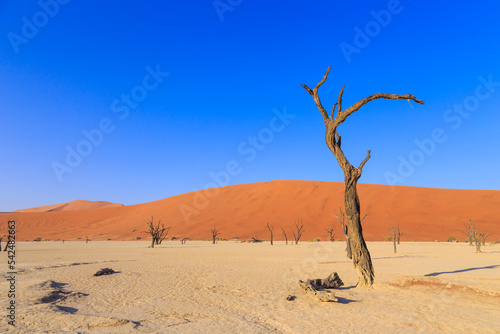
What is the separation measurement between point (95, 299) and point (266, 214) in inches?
2153

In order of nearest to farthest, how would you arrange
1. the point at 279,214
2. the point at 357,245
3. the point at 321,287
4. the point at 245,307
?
the point at 245,307 < the point at 321,287 < the point at 357,245 < the point at 279,214

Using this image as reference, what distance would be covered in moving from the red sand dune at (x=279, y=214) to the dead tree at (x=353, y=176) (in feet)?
125

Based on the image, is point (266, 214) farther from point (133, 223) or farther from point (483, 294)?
point (483, 294)

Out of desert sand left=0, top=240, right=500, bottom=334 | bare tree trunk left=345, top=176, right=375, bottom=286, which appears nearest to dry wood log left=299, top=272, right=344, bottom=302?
desert sand left=0, top=240, right=500, bottom=334

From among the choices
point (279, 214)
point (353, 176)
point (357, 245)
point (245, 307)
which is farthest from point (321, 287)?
point (279, 214)

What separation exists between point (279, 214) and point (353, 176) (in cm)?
5163

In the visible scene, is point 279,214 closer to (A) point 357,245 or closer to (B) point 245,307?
(A) point 357,245

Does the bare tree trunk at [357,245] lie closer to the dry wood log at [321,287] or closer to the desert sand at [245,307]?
the desert sand at [245,307]

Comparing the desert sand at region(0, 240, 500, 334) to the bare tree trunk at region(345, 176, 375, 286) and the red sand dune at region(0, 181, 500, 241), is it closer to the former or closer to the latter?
the bare tree trunk at region(345, 176, 375, 286)

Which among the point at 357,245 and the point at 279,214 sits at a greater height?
the point at 279,214

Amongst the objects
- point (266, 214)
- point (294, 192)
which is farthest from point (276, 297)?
point (294, 192)

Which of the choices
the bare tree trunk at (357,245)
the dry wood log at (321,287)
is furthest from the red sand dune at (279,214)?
the dry wood log at (321,287)

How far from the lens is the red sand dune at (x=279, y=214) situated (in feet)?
169

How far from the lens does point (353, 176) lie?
984cm
